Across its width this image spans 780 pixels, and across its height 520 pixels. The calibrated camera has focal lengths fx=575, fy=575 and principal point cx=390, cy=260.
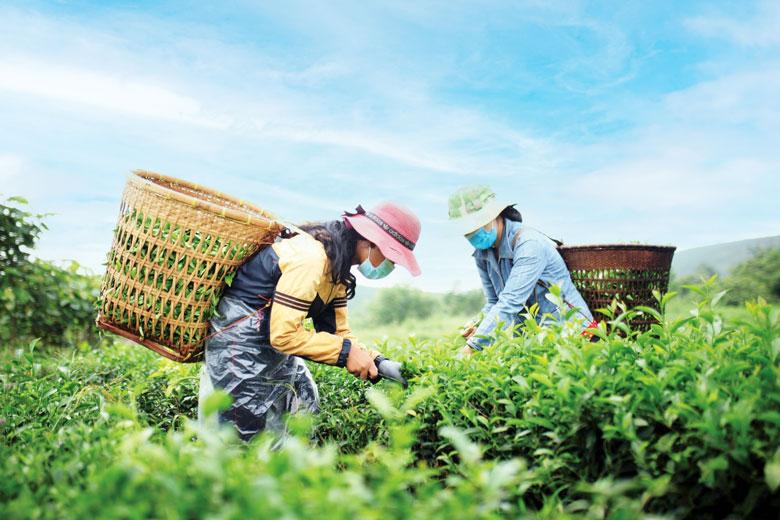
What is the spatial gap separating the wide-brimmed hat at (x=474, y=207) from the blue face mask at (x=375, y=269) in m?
0.80

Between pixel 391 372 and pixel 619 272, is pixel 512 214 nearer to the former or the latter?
pixel 619 272

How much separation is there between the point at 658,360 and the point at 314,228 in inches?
72.0

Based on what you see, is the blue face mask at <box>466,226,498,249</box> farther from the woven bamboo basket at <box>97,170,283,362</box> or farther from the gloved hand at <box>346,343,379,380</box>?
the woven bamboo basket at <box>97,170,283,362</box>

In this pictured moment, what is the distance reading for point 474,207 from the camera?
152 inches

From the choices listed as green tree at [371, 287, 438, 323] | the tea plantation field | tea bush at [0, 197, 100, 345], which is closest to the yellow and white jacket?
the tea plantation field

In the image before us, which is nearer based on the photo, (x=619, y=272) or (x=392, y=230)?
(x=392, y=230)

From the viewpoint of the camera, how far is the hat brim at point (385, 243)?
3.07 metres

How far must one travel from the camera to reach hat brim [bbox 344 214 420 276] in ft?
10.1

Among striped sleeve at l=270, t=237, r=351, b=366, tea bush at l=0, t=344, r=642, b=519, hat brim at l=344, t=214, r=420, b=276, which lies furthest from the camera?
hat brim at l=344, t=214, r=420, b=276

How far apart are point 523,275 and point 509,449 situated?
1638mm

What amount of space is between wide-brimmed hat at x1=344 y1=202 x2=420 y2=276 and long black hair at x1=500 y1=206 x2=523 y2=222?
986 mm

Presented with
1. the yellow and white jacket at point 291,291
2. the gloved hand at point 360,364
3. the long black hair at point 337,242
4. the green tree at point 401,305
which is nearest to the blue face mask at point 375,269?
the long black hair at point 337,242

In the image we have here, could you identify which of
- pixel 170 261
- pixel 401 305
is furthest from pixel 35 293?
pixel 401 305

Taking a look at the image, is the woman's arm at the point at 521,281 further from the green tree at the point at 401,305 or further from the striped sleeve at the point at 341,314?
the green tree at the point at 401,305
